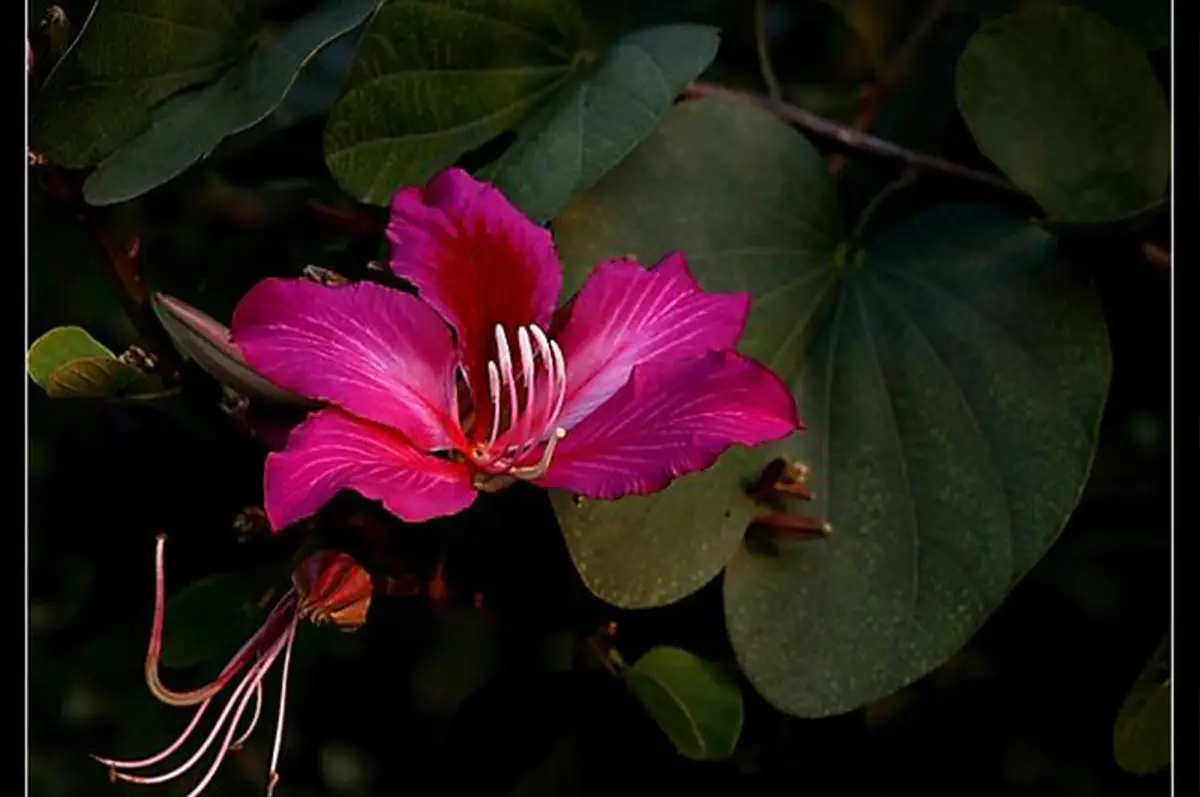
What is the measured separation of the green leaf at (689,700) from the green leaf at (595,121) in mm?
123

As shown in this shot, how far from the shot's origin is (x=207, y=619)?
0.42m

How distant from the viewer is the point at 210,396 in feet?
1.36

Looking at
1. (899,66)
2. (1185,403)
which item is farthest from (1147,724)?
Answer: (899,66)

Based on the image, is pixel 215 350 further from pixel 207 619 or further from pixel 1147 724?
pixel 1147 724

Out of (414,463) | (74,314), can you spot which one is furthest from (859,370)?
(74,314)

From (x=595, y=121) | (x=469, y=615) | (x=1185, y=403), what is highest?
(x=595, y=121)

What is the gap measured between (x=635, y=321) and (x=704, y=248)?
7 centimetres

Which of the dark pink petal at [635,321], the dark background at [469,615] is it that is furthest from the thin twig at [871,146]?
the dark pink petal at [635,321]

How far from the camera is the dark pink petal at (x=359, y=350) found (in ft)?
1.17

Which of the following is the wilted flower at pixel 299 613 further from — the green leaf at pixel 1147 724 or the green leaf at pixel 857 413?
the green leaf at pixel 1147 724

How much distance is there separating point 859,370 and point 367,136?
15cm

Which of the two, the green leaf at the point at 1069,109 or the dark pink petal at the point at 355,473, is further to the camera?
the green leaf at the point at 1069,109

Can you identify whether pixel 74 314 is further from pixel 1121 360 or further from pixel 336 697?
pixel 1121 360

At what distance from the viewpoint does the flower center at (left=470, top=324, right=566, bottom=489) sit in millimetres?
368
